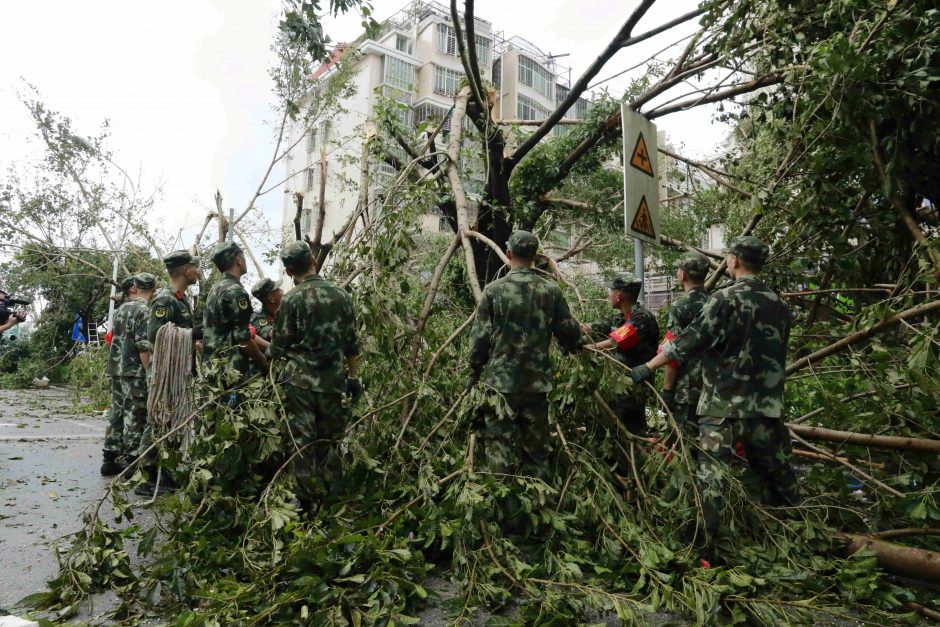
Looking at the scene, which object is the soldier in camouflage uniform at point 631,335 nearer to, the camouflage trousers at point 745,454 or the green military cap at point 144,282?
the camouflage trousers at point 745,454

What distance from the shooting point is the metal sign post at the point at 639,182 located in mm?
4504

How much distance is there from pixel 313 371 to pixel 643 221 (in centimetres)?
258

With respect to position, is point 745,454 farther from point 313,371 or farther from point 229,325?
point 229,325

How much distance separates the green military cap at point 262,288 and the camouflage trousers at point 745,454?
3255mm

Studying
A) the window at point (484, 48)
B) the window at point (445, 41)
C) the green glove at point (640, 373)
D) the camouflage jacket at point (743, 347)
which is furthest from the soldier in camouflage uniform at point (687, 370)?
the window at point (484, 48)

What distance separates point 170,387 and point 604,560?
358 cm

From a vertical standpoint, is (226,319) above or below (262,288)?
below

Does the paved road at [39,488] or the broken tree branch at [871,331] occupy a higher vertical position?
the broken tree branch at [871,331]

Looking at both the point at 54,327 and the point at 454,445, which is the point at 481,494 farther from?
the point at 54,327

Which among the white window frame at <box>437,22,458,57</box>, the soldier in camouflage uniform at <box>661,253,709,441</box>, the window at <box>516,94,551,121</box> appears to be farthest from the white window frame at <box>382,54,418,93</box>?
the soldier in camouflage uniform at <box>661,253,709,441</box>

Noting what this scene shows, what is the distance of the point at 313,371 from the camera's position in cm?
408

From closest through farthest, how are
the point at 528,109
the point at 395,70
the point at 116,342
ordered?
the point at 116,342 → the point at 395,70 → the point at 528,109

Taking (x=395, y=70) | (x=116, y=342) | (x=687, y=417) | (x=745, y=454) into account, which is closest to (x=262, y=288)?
(x=116, y=342)

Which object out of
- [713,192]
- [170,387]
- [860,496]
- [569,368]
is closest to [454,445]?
[569,368]
